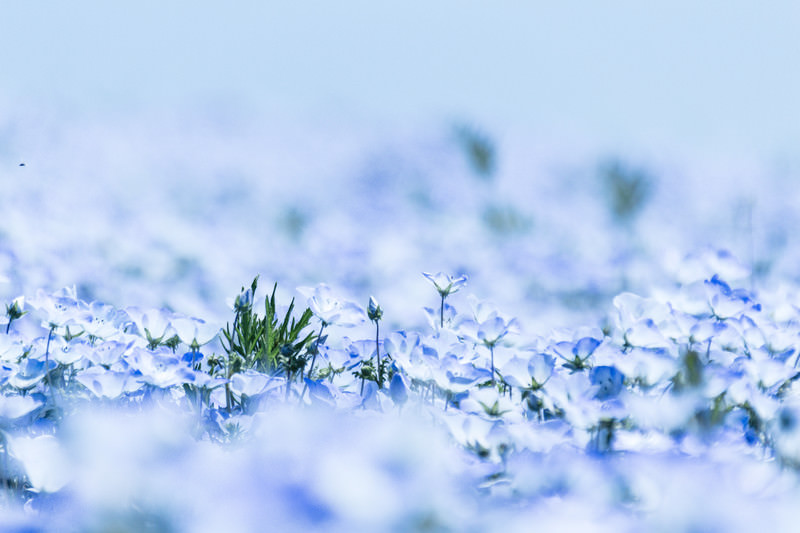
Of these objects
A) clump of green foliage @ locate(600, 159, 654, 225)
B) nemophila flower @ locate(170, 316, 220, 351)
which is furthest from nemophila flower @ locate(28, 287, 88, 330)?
clump of green foliage @ locate(600, 159, 654, 225)

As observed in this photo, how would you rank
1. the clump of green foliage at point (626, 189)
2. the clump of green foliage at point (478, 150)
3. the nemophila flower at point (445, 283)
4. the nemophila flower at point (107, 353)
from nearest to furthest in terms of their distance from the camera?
the nemophila flower at point (107, 353) < the nemophila flower at point (445, 283) < the clump of green foliage at point (626, 189) < the clump of green foliage at point (478, 150)

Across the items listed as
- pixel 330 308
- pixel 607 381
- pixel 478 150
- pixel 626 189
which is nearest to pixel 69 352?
pixel 330 308

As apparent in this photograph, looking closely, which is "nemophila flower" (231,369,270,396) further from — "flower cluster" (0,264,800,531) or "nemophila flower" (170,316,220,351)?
"nemophila flower" (170,316,220,351)

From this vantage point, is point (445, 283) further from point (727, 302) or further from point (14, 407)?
point (14, 407)

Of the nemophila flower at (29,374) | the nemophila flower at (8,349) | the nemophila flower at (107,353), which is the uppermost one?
the nemophila flower at (8,349)

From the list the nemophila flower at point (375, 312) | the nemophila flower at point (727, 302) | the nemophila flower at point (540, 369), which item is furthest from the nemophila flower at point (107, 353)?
the nemophila flower at point (727, 302)

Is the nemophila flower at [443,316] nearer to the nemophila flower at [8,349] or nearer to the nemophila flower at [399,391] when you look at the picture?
the nemophila flower at [399,391]

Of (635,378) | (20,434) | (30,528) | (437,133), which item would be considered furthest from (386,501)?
(437,133)

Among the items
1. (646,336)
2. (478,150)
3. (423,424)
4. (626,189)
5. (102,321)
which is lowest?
(423,424)

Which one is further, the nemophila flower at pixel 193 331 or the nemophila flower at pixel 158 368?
the nemophila flower at pixel 193 331

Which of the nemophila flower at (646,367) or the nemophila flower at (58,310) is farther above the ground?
the nemophila flower at (58,310)
